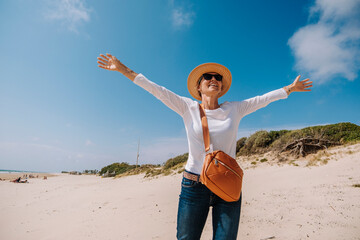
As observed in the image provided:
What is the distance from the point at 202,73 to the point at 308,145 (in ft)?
30.8

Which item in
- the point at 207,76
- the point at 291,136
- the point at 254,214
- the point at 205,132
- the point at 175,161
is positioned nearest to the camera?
the point at 205,132

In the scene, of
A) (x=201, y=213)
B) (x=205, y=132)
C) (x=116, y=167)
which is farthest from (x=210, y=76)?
(x=116, y=167)

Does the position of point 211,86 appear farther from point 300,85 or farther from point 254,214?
point 254,214

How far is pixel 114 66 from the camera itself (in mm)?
1957

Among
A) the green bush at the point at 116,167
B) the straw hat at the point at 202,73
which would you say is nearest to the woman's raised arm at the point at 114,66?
the straw hat at the point at 202,73

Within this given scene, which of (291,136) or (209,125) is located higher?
(291,136)

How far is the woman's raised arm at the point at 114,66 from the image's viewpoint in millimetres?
1899

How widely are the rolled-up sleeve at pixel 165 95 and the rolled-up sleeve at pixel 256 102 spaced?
2.02 feet

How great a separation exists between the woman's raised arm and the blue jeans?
1216 mm

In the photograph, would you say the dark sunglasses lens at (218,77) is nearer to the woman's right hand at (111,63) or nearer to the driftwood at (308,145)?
the woman's right hand at (111,63)

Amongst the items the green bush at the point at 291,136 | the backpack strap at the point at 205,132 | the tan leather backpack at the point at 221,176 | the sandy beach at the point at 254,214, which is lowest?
the sandy beach at the point at 254,214

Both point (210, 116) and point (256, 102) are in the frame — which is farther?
point (256, 102)

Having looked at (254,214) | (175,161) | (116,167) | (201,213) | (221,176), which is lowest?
(254,214)

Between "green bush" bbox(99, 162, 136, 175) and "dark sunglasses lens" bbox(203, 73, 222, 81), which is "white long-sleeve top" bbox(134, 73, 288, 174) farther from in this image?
"green bush" bbox(99, 162, 136, 175)
